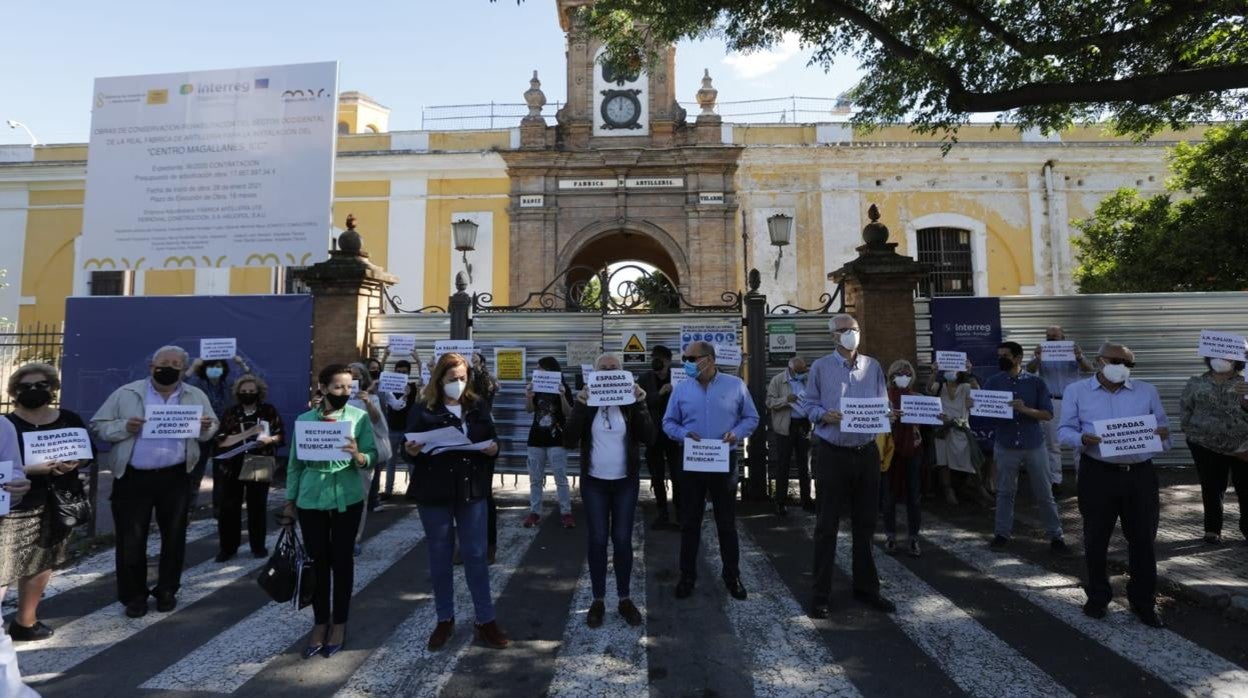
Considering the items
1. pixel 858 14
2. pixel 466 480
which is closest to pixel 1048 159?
pixel 858 14

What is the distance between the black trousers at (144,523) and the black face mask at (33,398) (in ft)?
2.37

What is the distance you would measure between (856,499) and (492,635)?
9.26 ft

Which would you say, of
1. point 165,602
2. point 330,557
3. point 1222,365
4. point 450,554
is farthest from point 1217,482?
point 165,602

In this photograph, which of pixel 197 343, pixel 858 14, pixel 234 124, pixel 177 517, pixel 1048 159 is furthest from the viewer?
pixel 1048 159

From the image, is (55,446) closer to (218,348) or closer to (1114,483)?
(218,348)

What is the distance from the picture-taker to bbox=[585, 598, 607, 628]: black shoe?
4.46 m

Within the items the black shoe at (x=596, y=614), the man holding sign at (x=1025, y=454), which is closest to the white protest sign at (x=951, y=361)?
the man holding sign at (x=1025, y=454)

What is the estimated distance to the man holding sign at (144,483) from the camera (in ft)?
15.7

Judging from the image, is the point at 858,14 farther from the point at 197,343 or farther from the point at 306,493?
the point at 197,343

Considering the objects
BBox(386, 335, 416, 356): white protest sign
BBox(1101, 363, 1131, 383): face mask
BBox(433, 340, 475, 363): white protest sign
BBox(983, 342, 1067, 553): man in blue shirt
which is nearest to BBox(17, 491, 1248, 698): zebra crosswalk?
BBox(983, 342, 1067, 553): man in blue shirt

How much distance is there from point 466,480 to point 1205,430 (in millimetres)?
7047

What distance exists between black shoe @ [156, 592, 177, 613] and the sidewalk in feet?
25.0

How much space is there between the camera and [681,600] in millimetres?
5004

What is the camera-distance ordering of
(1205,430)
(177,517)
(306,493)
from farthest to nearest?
(1205,430) → (177,517) → (306,493)
